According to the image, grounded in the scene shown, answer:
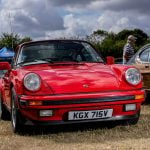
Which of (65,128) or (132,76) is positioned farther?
(65,128)

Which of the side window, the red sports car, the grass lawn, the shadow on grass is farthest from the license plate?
the side window

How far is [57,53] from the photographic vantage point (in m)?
7.35

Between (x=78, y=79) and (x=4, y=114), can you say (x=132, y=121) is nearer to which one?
(x=78, y=79)

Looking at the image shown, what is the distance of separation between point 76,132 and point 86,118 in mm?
403

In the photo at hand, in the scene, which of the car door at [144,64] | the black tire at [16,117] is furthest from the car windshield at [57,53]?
the car door at [144,64]

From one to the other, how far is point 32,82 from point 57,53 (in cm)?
139

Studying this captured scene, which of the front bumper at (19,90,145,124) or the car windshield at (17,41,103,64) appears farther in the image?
the car windshield at (17,41,103,64)

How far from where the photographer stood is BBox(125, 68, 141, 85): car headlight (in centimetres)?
634

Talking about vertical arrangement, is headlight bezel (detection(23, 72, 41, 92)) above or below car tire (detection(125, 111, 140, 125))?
above

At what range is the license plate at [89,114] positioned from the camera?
6.01 metres

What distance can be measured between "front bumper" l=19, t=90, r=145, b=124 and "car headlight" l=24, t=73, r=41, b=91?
5.2 inches

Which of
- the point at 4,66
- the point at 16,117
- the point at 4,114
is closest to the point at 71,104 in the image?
the point at 16,117

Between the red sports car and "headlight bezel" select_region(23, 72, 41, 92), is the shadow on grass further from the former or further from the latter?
"headlight bezel" select_region(23, 72, 41, 92)

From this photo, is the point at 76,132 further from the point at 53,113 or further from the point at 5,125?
the point at 5,125
